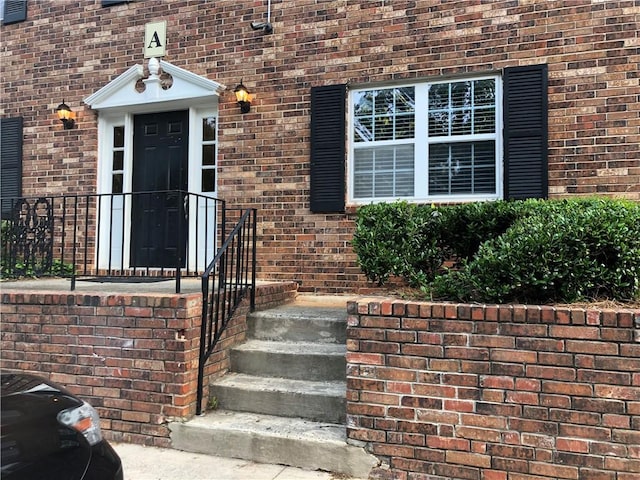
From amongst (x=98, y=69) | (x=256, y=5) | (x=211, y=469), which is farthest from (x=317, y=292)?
(x=98, y=69)

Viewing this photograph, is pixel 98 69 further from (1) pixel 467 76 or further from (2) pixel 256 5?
(1) pixel 467 76

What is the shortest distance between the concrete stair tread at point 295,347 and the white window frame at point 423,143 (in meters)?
2.02

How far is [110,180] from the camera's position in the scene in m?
6.47

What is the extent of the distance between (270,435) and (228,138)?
3819 mm

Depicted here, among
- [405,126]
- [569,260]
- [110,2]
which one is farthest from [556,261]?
[110,2]

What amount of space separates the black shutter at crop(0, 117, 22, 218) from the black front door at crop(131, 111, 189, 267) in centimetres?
171

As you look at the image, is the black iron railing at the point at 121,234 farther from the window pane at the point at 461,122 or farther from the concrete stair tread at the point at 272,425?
the window pane at the point at 461,122

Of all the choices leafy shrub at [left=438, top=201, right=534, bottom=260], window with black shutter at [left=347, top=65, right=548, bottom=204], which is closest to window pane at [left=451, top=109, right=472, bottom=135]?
window with black shutter at [left=347, top=65, right=548, bottom=204]

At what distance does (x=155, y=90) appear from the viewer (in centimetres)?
611

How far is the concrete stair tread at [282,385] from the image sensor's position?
3.42 meters

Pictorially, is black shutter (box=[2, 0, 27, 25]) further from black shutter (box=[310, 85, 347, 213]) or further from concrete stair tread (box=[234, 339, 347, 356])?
concrete stair tread (box=[234, 339, 347, 356])

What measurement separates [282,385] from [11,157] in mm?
5553

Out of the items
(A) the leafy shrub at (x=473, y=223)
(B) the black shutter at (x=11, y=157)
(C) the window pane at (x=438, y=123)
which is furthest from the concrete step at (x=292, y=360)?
(B) the black shutter at (x=11, y=157)

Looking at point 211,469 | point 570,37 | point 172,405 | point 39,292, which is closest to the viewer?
point 211,469
